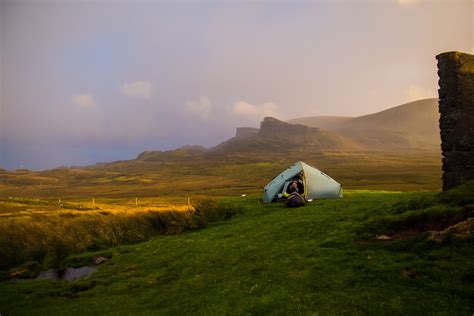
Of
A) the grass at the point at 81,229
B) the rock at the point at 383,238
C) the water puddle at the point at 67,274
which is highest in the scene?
the rock at the point at 383,238

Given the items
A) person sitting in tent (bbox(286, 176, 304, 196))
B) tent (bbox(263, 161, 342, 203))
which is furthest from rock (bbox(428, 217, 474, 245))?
tent (bbox(263, 161, 342, 203))

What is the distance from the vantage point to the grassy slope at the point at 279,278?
12141 millimetres

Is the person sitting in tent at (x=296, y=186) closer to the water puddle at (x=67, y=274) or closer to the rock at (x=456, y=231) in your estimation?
the water puddle at (x=67, y=274)

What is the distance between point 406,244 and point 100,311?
1406 cm

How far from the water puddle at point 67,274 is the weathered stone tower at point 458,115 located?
1010 inches

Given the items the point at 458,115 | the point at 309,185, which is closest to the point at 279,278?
the point at 458,115

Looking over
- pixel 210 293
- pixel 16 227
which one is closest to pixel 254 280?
pixel 210 293

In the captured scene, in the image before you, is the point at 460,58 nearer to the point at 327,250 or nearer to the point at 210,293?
the point at 327,250

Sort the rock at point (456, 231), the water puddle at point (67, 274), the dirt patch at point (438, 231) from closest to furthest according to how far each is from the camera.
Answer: the rock at point (456, 231) → the dirt patch at point (438, 231) → the water puddle at point (67, 274)

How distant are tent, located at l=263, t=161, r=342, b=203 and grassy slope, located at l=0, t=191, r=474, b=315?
1165 centimetres

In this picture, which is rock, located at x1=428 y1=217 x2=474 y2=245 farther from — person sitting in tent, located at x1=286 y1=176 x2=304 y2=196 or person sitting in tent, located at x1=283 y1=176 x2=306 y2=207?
person sitting in tent, located at x1=286 y1=176 x2=304 y2=196

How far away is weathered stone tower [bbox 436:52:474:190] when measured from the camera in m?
23.1

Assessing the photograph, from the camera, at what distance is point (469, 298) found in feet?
36.3

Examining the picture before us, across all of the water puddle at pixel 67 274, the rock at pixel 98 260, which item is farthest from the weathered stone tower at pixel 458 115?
the water puddle at pixel 67 274
